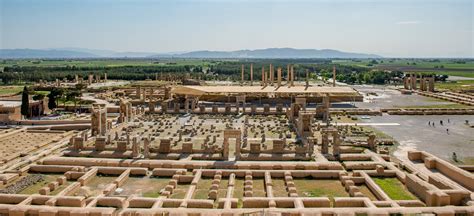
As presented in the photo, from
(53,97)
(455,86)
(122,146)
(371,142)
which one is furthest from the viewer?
(455,86)

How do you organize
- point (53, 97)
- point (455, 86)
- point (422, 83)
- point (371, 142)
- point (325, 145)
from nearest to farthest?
1. point (325, 145)
2. point (371, 142)
3. point (53, 97)
4. point (422, 83)
5. point (455, 86)

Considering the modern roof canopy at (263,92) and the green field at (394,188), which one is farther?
the modern roof canopy at (263,92)

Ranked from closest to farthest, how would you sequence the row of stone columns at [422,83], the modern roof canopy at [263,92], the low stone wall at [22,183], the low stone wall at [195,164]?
the low stone wall at [22,183], the low stone wall at [195,164], the modern roof canopy at [263,92], the row of stone columns at [422,83]

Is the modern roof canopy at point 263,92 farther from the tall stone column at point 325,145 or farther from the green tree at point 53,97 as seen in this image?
the tall stone column at point 325,145

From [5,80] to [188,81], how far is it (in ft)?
167

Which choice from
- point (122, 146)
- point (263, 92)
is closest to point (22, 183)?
point (122, 146)

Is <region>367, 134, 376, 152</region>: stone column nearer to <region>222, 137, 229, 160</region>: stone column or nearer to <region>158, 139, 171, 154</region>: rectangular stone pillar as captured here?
<region>222, 137, 229, 160</region>: stone column

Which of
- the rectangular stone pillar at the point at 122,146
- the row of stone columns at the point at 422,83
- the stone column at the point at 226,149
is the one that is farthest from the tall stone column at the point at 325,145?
the row of stone columns at the point at 422,83

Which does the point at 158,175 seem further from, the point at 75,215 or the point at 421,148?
the point at 421,148

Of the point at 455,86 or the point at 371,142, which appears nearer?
the point at 371,142

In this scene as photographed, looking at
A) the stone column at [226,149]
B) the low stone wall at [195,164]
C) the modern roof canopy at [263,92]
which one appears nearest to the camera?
the low stone wall at [195,164]

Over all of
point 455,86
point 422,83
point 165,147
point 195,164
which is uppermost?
point 422,83

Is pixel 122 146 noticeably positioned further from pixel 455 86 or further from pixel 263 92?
pixel 455 86

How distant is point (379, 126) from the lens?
167 feet
